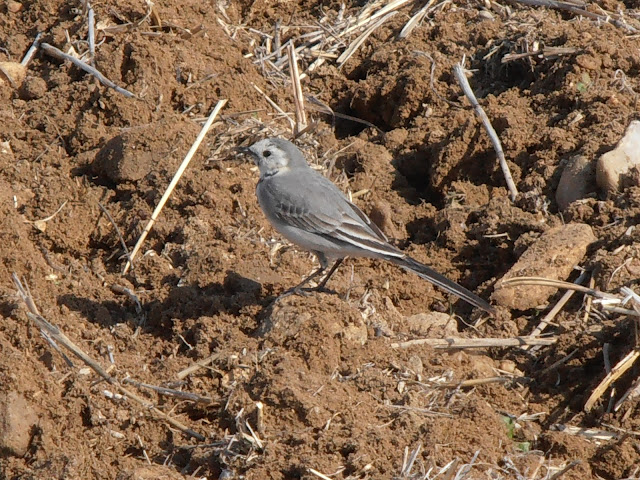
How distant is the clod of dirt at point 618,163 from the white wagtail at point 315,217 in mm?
1857

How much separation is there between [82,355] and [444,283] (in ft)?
8.20

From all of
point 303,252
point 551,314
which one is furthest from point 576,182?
point 303,252

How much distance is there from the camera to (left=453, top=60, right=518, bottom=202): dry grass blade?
24.8 ft

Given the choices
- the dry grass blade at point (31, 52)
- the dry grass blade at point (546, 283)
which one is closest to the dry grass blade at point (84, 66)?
the dry grass blade at point (31, 52)

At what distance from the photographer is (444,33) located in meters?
9.08

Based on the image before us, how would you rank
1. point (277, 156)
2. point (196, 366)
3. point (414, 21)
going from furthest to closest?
1. point (414, 21)
2. point (277, 156)
3. point (196, 366)

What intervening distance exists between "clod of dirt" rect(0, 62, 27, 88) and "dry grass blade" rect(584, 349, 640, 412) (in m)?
6.08

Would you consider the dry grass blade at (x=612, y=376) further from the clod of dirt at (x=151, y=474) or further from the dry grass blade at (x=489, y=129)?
the clod of dirt at (x=151, y=474)

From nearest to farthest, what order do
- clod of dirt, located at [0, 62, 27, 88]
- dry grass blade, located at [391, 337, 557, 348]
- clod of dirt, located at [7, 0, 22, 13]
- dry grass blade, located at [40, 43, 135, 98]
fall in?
dry grass blade, located at [391, 337, 557, 348], dry grass blade, located at [40, 43, 135, 98], clod of dirt, located at [0, 62, 27, 88], clod of dirt, located at [7, 0, 22, 13]

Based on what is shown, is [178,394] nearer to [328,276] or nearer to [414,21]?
[328,276]

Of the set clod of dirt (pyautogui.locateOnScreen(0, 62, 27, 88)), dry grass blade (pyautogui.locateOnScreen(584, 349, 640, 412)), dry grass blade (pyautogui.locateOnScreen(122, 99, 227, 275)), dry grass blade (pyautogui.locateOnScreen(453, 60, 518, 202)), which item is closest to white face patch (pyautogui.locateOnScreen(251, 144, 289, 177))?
dry grass blade (pyautogui.locateOnScreen(122, 99, 227, 275))

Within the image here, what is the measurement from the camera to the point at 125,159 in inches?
299

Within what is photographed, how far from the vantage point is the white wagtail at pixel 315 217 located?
6566 mm

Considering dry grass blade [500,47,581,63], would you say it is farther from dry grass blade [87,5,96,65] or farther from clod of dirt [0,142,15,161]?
clod of dirt [0,142,15,161]
